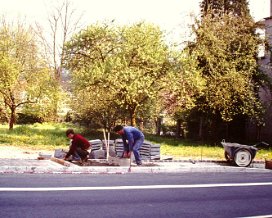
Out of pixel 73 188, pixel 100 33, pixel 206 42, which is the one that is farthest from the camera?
pixel 206 42

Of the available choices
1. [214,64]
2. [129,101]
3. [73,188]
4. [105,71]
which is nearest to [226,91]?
[214,64]

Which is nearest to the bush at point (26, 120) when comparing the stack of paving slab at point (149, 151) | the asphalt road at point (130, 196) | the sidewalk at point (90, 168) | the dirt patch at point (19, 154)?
the dirt patch at point (19, 154)

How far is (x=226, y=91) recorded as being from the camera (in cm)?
2555

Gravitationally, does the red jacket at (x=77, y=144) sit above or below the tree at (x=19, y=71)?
below

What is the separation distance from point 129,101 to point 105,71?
245 centimetres

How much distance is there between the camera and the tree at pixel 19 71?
2403cm

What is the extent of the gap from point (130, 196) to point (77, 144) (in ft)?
16.6

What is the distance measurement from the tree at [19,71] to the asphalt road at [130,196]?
49.0ft

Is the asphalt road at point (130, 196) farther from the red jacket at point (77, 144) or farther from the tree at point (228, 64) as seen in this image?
the tree at point (228, 64)

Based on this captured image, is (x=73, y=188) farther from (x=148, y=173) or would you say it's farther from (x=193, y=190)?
(x=148, y=173)

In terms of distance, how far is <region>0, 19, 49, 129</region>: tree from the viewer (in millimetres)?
24031

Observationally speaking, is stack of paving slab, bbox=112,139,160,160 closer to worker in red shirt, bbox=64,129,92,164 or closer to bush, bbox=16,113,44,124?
worker in red shirt, bbox=64,129,92,164

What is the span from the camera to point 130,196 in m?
8.45

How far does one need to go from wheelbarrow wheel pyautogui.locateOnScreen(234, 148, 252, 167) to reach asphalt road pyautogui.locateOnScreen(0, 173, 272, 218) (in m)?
3.12
